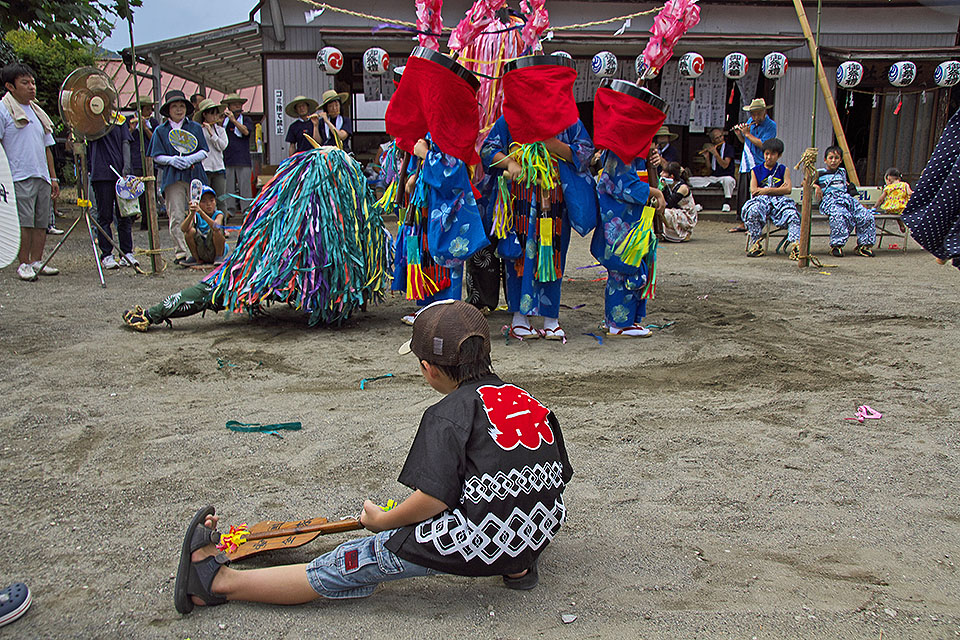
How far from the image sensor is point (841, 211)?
8.70m

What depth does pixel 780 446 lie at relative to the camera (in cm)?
303

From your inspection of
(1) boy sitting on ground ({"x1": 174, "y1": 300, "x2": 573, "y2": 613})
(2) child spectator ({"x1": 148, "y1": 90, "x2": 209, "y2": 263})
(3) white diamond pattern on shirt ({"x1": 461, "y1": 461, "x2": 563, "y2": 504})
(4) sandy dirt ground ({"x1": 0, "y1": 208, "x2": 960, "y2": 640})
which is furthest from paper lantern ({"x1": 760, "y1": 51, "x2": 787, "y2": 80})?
(3) white diamond pattern on shirt ({"x1": 461, "y1": 461, "x2": 563, "y2": 504})

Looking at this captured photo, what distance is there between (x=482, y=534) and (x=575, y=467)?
997 mm

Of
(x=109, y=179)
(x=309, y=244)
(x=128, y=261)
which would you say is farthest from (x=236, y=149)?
(x=309, y=244)

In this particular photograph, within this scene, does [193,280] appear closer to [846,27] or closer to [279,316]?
[279,316]

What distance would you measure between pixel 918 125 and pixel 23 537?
15.5 m

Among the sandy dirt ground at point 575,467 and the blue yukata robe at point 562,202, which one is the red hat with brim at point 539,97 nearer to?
the blue yukata robe at point 562,202

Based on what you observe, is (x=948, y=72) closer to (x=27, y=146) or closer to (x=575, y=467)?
(x=575, y=467)

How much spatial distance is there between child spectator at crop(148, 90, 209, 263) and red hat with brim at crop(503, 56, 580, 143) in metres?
4.35

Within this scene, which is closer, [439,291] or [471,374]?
[471,374]

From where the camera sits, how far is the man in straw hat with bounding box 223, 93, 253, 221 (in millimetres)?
10328

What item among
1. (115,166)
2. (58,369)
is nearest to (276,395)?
(58,369)

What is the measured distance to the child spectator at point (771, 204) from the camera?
8742 mm

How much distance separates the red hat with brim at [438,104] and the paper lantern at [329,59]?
7.11m
